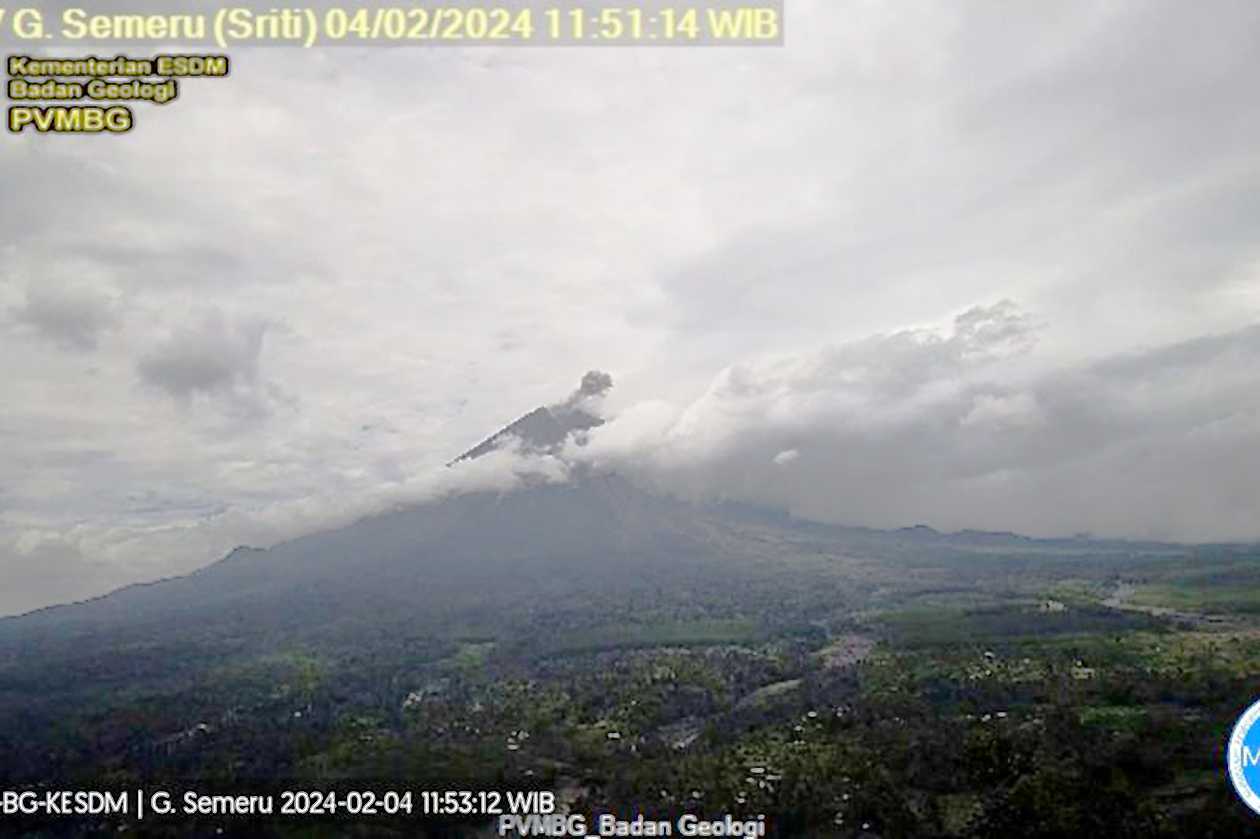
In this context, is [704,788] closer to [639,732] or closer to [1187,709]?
A: [639,732]

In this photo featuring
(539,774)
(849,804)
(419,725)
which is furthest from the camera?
(419,725)

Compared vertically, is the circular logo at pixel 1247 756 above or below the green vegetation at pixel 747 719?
above

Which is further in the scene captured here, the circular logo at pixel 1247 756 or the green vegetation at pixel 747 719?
the green vegetation at pixel 747 719

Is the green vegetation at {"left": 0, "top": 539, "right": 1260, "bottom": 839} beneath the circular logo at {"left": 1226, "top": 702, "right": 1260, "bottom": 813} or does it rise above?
beneath

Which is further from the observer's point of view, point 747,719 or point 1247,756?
point 747,719

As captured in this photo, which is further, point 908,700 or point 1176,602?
point 1176,602

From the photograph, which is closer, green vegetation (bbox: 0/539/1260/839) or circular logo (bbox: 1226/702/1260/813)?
circular logo (bbox: 1226/702/1260/813)

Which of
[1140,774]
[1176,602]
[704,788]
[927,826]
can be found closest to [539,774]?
[704,788]

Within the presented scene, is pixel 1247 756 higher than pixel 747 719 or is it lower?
higher
